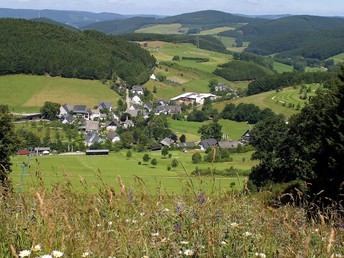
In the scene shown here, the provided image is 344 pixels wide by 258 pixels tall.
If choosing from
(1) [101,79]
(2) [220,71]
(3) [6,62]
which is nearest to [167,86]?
(1) [101,79]

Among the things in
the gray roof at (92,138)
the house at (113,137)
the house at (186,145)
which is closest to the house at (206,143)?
the house at (186,145)

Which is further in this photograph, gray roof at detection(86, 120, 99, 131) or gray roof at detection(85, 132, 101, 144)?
gray roof at detection(86, 120, 99, 131)

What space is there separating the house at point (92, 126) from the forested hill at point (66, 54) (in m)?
29.0

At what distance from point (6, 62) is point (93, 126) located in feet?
120

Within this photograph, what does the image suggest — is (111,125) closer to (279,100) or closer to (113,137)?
(113,137)

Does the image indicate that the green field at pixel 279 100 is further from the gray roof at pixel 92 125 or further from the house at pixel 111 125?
the gray roof at pixel 92 125

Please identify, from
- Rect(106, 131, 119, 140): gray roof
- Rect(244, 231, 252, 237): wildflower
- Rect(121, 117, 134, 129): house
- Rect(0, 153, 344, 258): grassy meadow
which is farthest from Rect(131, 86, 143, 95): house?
Rect(244, 231, 252, 237): wildflower

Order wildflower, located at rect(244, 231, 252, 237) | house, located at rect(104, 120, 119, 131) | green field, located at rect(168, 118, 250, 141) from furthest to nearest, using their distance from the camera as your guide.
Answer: house, located at rect(104, 120, 119, 131) < green field, located at rect(168, 118, 250, 141) < wildflower, located at rect(244, 231, 252, 237)

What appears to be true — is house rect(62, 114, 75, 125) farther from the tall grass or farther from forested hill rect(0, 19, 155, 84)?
the tall grass

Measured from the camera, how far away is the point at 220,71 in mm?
130125

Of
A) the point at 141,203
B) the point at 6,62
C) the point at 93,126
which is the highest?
the point at 141,203

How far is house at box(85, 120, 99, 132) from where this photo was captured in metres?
73.1

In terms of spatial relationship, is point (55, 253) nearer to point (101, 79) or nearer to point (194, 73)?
point (101, 79)

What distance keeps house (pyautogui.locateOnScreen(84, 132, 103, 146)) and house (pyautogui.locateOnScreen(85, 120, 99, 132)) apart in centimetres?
707
